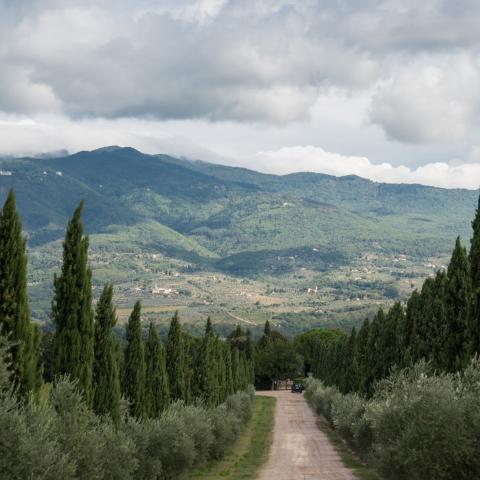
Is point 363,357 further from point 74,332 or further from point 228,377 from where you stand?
point 74,332

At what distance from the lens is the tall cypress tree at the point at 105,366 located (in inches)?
1180

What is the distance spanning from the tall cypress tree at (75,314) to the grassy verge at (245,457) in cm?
1686

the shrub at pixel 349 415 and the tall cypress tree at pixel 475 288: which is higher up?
the tall cypress tree at pixel 475 288

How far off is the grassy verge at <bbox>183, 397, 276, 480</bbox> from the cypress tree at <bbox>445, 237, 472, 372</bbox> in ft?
40.8

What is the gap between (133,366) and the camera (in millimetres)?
38500

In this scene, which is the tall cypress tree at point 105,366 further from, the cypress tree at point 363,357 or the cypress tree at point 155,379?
the cypress tree at point 363,357

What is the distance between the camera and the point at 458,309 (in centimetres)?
3703

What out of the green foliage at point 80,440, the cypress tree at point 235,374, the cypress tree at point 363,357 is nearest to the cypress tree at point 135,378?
the green foliage at point 80,440

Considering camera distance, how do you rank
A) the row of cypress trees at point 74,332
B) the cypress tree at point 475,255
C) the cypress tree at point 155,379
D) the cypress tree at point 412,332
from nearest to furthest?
the row of cypress trees at point 74,332 < the cypress tree at point 475,255 < the cypress tree at point 412,332 < the cypress tree at point 155,379

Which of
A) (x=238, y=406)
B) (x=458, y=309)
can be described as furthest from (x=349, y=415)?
(x=238, y=406)

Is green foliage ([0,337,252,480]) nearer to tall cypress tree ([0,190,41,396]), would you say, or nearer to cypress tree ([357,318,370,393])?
tall cypress tree ([0,190,41,396])

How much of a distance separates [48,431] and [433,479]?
39.2 feet

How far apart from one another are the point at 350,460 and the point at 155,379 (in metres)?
15.1

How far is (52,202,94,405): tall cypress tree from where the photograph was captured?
26.5 metres
